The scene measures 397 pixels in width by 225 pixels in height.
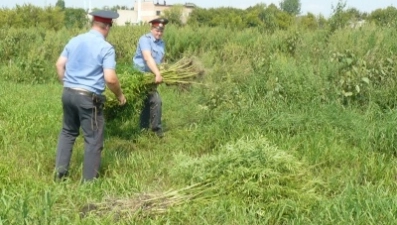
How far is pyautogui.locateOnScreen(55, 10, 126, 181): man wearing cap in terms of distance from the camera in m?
4.89

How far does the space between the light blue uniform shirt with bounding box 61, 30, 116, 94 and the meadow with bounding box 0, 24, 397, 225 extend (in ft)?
3.00

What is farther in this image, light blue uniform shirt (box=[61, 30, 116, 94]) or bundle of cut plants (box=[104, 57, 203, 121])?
bundle of cut plants (box=[104, 57, 203, 121])

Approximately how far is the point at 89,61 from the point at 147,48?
6.14 feet

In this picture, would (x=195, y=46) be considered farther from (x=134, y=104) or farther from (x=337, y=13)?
(x=134, y=104)

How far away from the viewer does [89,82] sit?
4.94 metres

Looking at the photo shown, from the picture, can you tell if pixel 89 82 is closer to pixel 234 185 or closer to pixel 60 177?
pixel 60 177

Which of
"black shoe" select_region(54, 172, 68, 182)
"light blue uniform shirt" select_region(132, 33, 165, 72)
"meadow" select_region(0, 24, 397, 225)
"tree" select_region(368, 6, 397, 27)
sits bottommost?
"black shoe" select_region(54, 172, 68, 182)

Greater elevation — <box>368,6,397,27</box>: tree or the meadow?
<box>368,6,397,27</box>: tree

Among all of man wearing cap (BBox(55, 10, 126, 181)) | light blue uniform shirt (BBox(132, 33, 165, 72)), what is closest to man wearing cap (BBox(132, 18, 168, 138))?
light blue uniform shirt (BBox(132, 33, 165, 72))

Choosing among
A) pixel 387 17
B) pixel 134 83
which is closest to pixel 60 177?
pixel 134 83

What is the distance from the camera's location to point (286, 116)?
683cm

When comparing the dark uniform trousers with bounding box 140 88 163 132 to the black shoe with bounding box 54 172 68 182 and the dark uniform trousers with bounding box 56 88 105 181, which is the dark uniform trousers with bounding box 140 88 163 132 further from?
the black shoe with bounding box 54 172 68 182

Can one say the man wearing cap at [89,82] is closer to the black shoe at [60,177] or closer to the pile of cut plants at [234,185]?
the black shoe at [60,177]

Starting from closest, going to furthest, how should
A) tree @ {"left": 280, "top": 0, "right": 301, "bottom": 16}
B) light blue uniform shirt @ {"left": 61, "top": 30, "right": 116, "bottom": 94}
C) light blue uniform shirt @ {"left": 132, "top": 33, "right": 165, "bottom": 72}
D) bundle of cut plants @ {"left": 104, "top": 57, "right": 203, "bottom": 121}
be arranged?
light blue uniform shirt @ {"left": 61, "top": 30, "right": 116, "bottom": 94}
bundle of cut plants @ {"left": 104, "top": 57, "right": 203, "bottom": 121}
light blue uniform shirt @ {"left": 132, "top": 33, "right": 165, "bottom": 72}
tree @ {"left": 280, "top": 0, "right": 301, "bottom": 16}
